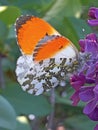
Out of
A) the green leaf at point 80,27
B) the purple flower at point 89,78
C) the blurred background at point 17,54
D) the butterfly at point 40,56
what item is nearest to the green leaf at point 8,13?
the blurred background at point 17,54

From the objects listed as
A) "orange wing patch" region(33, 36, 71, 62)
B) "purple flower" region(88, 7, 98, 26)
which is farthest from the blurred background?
"purple flower" region(88, 7, 98, 26)

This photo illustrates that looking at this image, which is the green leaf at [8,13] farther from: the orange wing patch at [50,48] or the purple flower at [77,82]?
the purple flower at [77,82]

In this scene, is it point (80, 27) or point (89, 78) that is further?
point (80, 27)

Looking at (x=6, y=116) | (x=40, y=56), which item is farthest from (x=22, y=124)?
(x=40, y=56)

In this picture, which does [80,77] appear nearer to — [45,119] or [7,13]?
[7,13]

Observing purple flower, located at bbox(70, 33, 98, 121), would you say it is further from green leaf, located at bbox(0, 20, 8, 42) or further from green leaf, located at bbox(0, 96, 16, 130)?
green leaf, located at bbox(0, 20, 8, 42)

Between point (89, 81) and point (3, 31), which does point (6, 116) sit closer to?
point (89, 81)

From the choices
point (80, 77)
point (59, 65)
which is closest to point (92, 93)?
point (80, 77)
